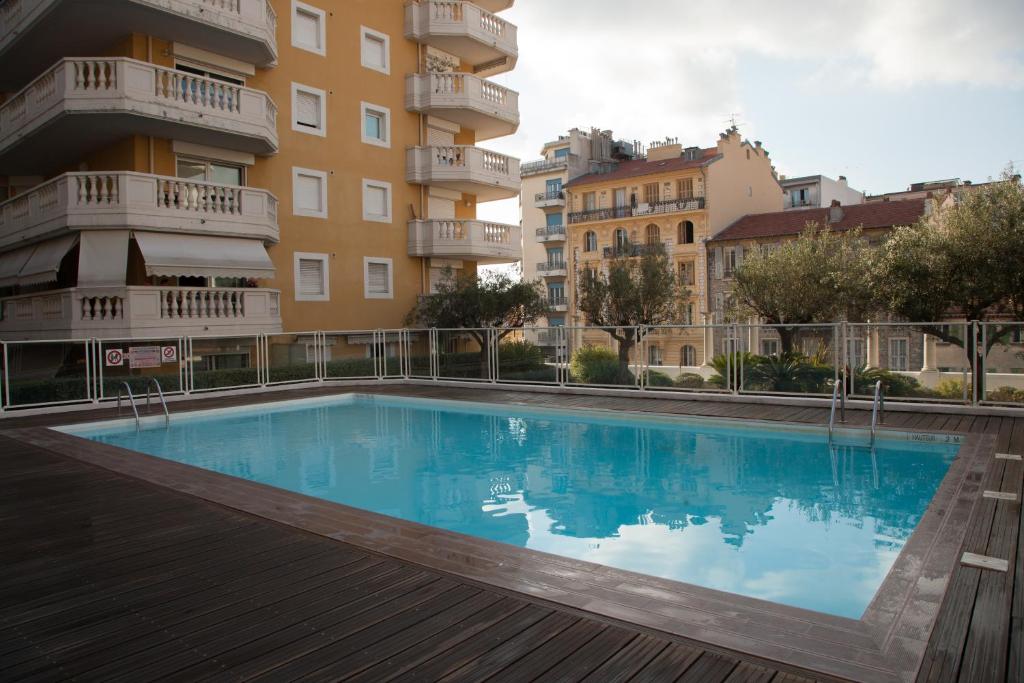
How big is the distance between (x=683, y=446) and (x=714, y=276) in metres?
40.7

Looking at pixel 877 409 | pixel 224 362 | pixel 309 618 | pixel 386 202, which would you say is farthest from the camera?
pixel 386 202

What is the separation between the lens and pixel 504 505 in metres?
8.55

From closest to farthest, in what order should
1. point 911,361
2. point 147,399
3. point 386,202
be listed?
point 911,361 → point 147,399 → point 386,202

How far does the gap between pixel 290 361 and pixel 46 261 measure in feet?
21.7

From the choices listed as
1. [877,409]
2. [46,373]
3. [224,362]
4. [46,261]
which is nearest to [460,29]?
[224,362]

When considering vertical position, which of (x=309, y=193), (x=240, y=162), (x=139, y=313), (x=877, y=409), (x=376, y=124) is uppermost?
(x=376, y=124)

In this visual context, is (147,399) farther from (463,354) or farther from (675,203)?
(675,203)

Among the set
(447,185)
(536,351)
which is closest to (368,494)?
(536,351)

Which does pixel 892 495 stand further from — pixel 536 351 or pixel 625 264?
pixel 625 264

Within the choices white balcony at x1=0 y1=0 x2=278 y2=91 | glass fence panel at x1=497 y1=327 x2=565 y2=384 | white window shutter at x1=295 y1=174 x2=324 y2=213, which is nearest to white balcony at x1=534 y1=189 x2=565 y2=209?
white window shutter at x1=295 y1=174 x2=324 y2=213

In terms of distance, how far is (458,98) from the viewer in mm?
25906

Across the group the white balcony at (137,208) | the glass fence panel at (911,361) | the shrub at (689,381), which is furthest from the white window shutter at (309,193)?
the glass fence panel at (911,361)

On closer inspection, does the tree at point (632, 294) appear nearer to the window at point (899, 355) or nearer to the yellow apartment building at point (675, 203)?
the window at point (899, 355)

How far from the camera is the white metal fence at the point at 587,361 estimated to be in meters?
12.3
